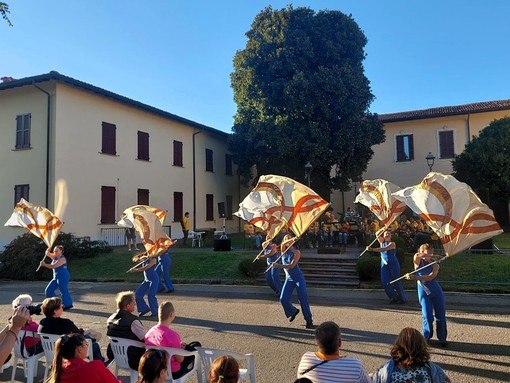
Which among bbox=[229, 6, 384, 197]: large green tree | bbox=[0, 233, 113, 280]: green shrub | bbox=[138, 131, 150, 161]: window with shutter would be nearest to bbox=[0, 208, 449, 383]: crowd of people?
bbox=[0, 233, 113, 280]: green shrub

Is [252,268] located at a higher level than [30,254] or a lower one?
lower

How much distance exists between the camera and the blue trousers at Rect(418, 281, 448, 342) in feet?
22.0

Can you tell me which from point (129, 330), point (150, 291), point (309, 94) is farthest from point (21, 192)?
point (129, 330)

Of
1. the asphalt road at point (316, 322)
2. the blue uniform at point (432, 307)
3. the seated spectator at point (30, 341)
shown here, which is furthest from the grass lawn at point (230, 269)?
the seated spectator at point (30, 341)

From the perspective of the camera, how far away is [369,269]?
12656mm

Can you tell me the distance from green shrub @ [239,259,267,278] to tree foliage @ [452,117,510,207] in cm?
1473

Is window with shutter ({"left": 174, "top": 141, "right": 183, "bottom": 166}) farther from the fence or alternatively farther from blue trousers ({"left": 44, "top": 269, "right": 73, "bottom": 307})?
blue trousers ({"left": 44, "top": 269, "right": 73, "bottom": 307})

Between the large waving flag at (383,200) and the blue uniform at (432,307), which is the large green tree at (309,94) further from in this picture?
the blue uniform at (432,307)

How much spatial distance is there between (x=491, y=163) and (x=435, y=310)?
762 inches

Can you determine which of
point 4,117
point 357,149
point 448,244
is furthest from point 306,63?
point 448,244

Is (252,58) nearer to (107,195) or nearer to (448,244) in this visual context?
(107,195)

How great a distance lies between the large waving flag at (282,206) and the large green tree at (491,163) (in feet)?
55.5

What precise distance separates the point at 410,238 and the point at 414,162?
16.7 metres

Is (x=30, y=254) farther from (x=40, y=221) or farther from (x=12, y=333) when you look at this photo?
(x=12, y=333)
